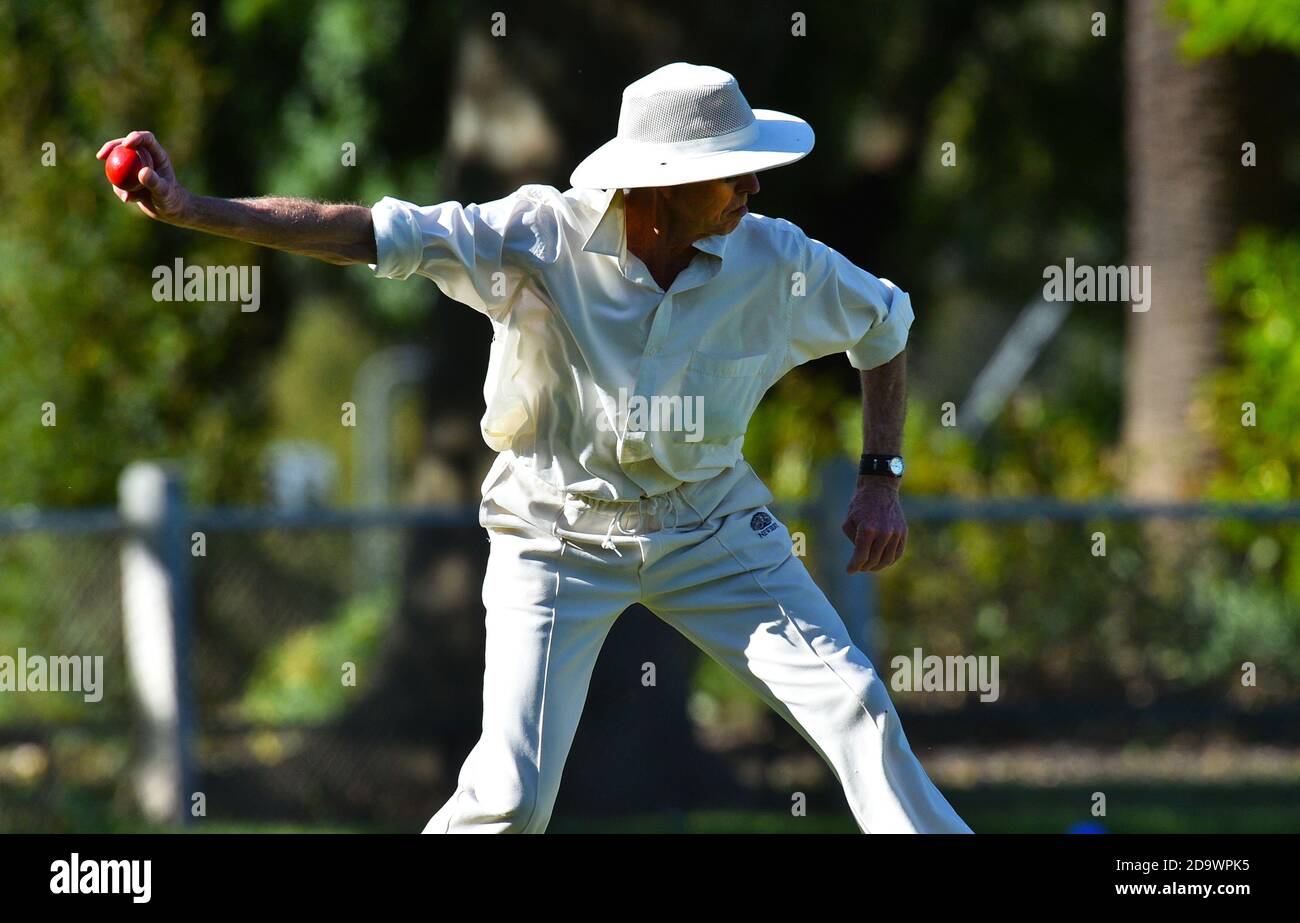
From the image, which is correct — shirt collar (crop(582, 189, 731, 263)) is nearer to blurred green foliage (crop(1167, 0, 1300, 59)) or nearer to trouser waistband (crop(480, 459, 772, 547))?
trouser waistband (crop(480, 459, 772, 547))

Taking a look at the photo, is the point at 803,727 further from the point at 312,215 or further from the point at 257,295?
the point at 257,295

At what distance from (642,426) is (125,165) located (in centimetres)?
133

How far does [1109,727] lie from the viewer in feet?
29.8

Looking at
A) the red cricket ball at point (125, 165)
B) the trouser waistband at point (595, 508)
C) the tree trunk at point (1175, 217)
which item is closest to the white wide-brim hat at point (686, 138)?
the trouser waistband at point (595, 508)

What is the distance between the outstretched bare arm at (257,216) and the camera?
3.94 m

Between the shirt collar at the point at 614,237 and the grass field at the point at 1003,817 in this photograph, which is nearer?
the shirt collar at the point at 614,237

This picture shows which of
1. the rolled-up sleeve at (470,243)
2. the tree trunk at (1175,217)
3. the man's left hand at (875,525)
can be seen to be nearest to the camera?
the rolled-up sleeve at (470,243)

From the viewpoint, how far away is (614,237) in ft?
14.6

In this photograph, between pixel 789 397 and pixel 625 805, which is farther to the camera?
pixel 789 397

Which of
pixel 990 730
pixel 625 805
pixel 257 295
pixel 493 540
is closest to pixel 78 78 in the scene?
pixel 257 295

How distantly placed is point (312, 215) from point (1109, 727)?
20.1ft

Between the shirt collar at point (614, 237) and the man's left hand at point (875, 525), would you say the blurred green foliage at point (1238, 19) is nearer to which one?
the man's left hand at point (875, 525)

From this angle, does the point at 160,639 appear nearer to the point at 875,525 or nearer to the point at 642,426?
the point at 875,525

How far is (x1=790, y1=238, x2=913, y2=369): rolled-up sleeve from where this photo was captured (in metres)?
4.62
